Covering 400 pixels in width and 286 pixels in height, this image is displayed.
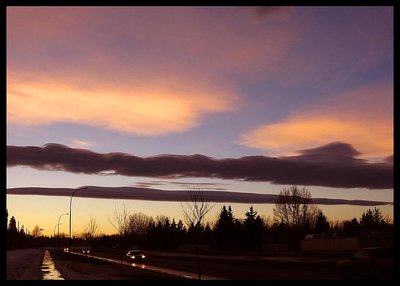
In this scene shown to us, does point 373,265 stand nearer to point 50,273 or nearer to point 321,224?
point 50,273

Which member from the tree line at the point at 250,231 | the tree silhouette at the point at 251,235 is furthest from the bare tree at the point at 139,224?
the tree silhouette at the point at 251,235

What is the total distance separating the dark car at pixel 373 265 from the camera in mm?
22875

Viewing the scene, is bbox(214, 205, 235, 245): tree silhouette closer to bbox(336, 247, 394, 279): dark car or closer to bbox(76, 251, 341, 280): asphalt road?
bbox(76, 251, 341, 280): asphalt road

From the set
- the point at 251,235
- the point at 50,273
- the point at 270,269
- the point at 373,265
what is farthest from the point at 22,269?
the point at 251,235

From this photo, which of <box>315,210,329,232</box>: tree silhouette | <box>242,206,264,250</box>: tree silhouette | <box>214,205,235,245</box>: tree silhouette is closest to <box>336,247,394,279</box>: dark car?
<box>242,206,264,250</box>: tree silhouette

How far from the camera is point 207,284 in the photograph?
24.2m

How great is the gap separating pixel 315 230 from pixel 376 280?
3566 inches

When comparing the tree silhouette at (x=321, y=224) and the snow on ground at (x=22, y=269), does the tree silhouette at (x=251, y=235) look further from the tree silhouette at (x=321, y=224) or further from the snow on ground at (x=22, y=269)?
the snow on ground at (x=22, y=269)

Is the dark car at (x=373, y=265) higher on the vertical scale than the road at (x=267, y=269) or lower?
higher

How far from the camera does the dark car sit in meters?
22.9

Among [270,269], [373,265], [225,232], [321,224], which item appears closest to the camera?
[373,265]

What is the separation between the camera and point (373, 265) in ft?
75.0
